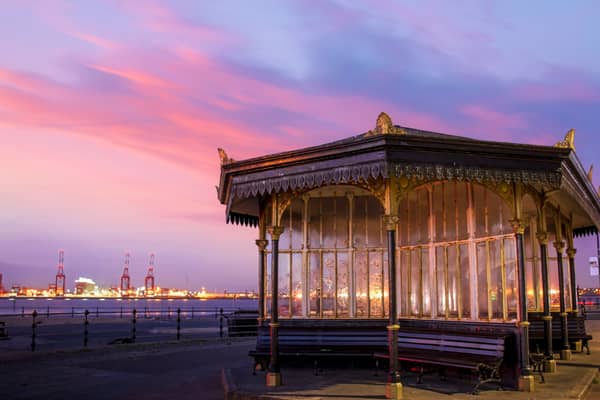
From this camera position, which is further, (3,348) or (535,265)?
(3,348)

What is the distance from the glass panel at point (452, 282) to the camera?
46.0 ft

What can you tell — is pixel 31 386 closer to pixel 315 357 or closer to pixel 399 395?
pixel 315 357

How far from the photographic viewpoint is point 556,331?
17.6 meters

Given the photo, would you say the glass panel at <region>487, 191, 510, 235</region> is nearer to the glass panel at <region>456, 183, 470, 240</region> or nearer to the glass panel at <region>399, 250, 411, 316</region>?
the glass panel at <region>456, 183, 470, 240</region>

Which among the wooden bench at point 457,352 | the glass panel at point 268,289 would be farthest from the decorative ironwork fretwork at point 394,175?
the glass panel at point 268,289

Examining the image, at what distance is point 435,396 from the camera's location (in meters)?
10.6

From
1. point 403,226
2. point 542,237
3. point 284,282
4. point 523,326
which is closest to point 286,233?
point 284,282

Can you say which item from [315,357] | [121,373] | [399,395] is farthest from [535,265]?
[121,373]

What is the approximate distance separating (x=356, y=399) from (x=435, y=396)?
141cm

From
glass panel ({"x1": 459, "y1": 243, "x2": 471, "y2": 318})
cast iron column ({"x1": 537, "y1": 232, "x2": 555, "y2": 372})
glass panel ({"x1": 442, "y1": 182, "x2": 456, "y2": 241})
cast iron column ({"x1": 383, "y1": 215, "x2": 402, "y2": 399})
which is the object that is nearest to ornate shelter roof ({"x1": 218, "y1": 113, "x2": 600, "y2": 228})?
cast iron column ({"x1": 383, "y1": 215, "x2": 402, "y2": 399})

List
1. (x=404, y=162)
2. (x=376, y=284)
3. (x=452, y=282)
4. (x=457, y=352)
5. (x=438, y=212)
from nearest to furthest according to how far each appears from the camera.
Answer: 1. (x=404, y=162)
2. (x=457, y=352)
3. (x=452, y=282)
4. (x=438, y=212)
5. (x=376, y=284)

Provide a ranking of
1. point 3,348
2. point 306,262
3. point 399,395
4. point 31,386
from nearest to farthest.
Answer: point 399,395
point 31,386
point 306,262
point 3,348

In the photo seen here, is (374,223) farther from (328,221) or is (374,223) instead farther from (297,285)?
(297,285)

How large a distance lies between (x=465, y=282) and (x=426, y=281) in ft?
3.56
